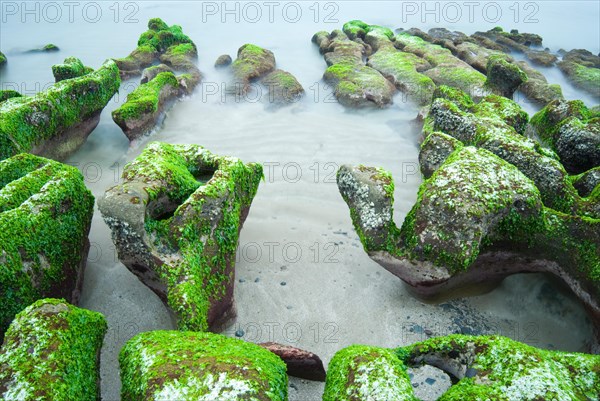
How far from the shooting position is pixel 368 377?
3.61 meters

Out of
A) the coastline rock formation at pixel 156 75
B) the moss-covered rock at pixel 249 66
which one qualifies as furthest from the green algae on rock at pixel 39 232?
the moss-covered rock at pixel 249 66

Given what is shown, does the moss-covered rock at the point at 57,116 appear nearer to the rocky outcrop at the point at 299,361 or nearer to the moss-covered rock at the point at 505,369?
the rocky outcrop at the point at 299,361

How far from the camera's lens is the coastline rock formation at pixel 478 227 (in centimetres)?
518

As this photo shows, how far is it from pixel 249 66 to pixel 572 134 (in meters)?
9.07

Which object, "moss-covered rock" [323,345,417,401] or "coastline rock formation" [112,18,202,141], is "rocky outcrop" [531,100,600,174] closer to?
"moss-covered rock" [323,345,417,401]

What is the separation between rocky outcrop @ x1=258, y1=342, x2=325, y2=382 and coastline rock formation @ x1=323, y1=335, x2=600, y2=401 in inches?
27.1

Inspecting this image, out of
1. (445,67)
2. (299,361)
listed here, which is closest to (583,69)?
(445,67)

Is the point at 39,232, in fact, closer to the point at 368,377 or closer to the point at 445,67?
the point at 368,377

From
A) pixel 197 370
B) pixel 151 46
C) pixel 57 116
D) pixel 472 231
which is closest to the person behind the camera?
pixel 197 370

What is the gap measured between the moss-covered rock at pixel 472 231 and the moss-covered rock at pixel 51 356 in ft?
10.8

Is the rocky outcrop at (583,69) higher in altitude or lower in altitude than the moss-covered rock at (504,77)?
lower

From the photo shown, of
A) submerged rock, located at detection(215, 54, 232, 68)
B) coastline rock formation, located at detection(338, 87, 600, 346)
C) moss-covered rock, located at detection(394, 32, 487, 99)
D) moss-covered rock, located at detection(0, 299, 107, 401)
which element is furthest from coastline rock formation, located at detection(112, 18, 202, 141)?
moss-covered rock, located at detection(394, 32, 487, 99)

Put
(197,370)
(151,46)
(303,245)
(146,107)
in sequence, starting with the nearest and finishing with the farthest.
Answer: (197,370)
(303,245)
(146,107)
(151,46)

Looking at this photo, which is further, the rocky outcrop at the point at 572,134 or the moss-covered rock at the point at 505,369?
the rocky outcrop at the point at 572,134
